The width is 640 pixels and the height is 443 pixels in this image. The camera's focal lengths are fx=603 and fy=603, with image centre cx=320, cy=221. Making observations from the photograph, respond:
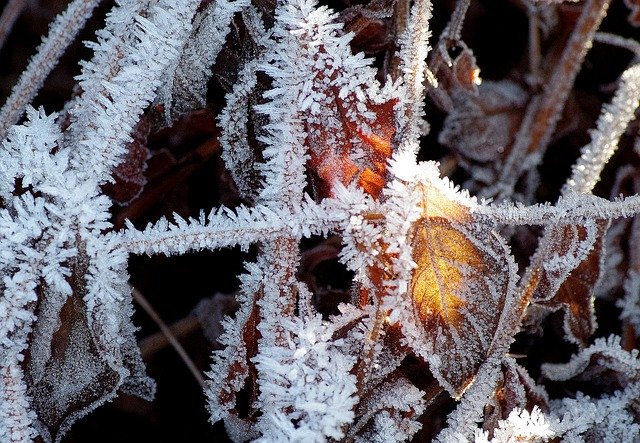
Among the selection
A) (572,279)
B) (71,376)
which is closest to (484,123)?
(572,279)

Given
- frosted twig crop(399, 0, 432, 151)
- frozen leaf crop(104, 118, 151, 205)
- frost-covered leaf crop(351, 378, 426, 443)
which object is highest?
frosted twig crop(399, 0, 432, 151)

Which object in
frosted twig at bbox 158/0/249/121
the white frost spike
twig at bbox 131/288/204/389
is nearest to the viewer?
the white frost spike

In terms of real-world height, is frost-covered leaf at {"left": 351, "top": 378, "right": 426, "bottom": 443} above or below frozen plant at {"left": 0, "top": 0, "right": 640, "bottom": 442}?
below

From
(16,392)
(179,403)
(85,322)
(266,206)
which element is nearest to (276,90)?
(266,206)

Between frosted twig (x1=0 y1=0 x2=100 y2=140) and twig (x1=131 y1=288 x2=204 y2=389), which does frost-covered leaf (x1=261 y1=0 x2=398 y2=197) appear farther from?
twig (x1=131 y1=288 x2=204 y2=389)

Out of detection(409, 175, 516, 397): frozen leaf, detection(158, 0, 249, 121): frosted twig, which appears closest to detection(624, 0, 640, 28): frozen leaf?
detection(409, 175, 516, 397): frozen leaf

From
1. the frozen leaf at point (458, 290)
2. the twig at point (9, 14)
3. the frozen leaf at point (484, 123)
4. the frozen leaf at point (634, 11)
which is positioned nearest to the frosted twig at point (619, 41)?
the frozen leaf at point (634, 11)

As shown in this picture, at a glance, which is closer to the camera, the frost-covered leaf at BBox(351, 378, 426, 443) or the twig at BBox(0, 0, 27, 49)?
the frost-covered leaf at BBox(351, 378, 426, 443)
